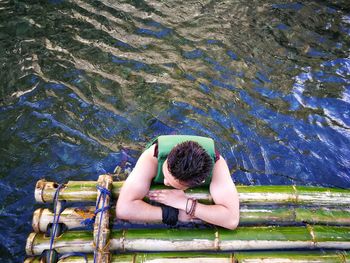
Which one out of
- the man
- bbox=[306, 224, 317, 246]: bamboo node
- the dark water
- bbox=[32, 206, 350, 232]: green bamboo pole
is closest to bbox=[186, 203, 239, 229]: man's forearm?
the man

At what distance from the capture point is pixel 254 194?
16.2 feet

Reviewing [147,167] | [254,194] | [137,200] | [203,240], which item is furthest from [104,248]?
[254,194]

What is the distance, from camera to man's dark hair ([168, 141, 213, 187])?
12.6 ft

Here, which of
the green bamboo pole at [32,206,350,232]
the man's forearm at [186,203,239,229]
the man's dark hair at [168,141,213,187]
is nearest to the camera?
the man's dark hair at [168,141,213,187]

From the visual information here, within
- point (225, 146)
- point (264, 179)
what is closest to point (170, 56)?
point (225, 146)

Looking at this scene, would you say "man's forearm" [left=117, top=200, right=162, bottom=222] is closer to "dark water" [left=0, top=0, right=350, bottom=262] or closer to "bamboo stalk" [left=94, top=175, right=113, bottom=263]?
"bamboo stalk" [left=94, top=175, right=113, bottom=263]

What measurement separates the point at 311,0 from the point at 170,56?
5.92 m

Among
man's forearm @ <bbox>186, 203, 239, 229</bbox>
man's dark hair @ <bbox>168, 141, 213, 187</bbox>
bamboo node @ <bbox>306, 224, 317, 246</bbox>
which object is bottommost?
bamboo node @ <bbox>306, 224, 317, 246</bbox>

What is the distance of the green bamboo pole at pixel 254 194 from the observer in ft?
15.9

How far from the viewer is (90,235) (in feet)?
15.1

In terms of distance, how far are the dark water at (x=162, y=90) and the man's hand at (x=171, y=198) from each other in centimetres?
195

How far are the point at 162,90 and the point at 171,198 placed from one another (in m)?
3.89

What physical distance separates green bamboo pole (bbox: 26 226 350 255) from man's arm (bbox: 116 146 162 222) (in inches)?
10.1

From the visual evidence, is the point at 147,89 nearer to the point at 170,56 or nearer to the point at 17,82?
the point at 170,56
